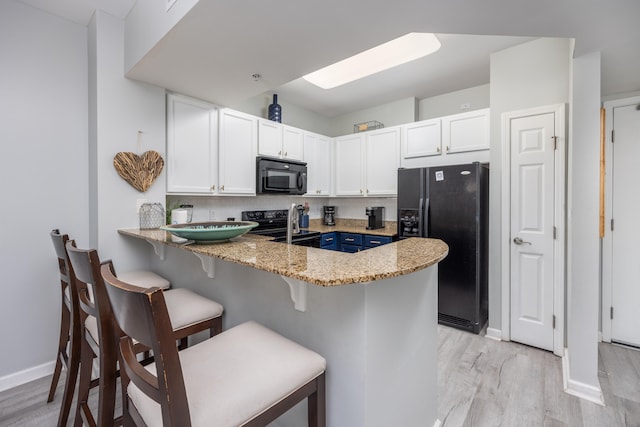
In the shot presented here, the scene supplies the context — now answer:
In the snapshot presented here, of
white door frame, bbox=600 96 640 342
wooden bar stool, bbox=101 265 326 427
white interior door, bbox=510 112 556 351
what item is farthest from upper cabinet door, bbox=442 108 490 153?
wooden bar stool, bbox=101 265 326 427

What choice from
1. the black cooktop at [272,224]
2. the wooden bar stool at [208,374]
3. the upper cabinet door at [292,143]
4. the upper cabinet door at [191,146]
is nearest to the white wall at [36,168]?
the upper cabinet door at [191,146]

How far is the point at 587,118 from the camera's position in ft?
5.78

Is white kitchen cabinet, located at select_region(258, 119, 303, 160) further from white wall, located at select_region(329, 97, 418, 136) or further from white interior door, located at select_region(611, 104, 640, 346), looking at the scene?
white interior door, located at select_region(611, 104, 640, 346)

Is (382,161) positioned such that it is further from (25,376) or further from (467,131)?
(25,376)

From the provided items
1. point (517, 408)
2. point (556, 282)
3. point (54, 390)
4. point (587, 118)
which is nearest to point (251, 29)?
point (587, 118)

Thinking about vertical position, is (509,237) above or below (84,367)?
above

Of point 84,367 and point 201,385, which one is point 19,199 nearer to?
Result: point 84,367

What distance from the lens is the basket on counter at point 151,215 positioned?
7.51 ft

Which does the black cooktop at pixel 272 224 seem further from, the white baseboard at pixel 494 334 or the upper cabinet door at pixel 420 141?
the white baseboard at pixel 494 334

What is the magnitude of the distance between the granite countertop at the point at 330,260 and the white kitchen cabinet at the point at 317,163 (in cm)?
252

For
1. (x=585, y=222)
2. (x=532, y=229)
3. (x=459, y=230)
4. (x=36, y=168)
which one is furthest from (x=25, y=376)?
(x=532, y=229)

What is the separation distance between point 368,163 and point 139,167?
2.66 meters

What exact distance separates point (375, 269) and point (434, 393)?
1.10 meters

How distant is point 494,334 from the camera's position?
261 centimetres
